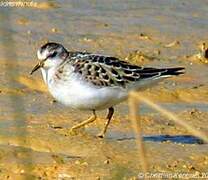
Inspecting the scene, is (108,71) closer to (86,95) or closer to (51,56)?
(86,95)

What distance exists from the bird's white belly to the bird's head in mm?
326

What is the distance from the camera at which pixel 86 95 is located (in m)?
7.56

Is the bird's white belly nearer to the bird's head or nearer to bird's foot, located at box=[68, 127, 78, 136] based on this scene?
bird's foot, located at box=[68, 127, 78, 136]

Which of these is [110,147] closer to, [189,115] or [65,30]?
[189,115]

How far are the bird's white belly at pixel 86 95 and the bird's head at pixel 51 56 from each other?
326 millimetres

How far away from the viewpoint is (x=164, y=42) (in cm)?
1120

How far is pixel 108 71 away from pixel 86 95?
32 cm

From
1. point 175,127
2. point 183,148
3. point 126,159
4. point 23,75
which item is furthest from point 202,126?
point 23,75

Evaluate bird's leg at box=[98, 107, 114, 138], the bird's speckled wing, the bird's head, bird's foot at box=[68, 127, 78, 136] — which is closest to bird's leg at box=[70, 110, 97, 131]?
bird's foot at box=[68, 127, 78, 136]

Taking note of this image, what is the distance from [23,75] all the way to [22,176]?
3.15 m

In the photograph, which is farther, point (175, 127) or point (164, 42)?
point (164, 42)

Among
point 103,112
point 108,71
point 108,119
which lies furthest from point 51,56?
point 103,112

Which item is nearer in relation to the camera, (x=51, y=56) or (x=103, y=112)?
(x=51, y=56)

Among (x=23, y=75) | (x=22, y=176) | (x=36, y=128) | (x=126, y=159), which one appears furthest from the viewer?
(x=23, y=75)
